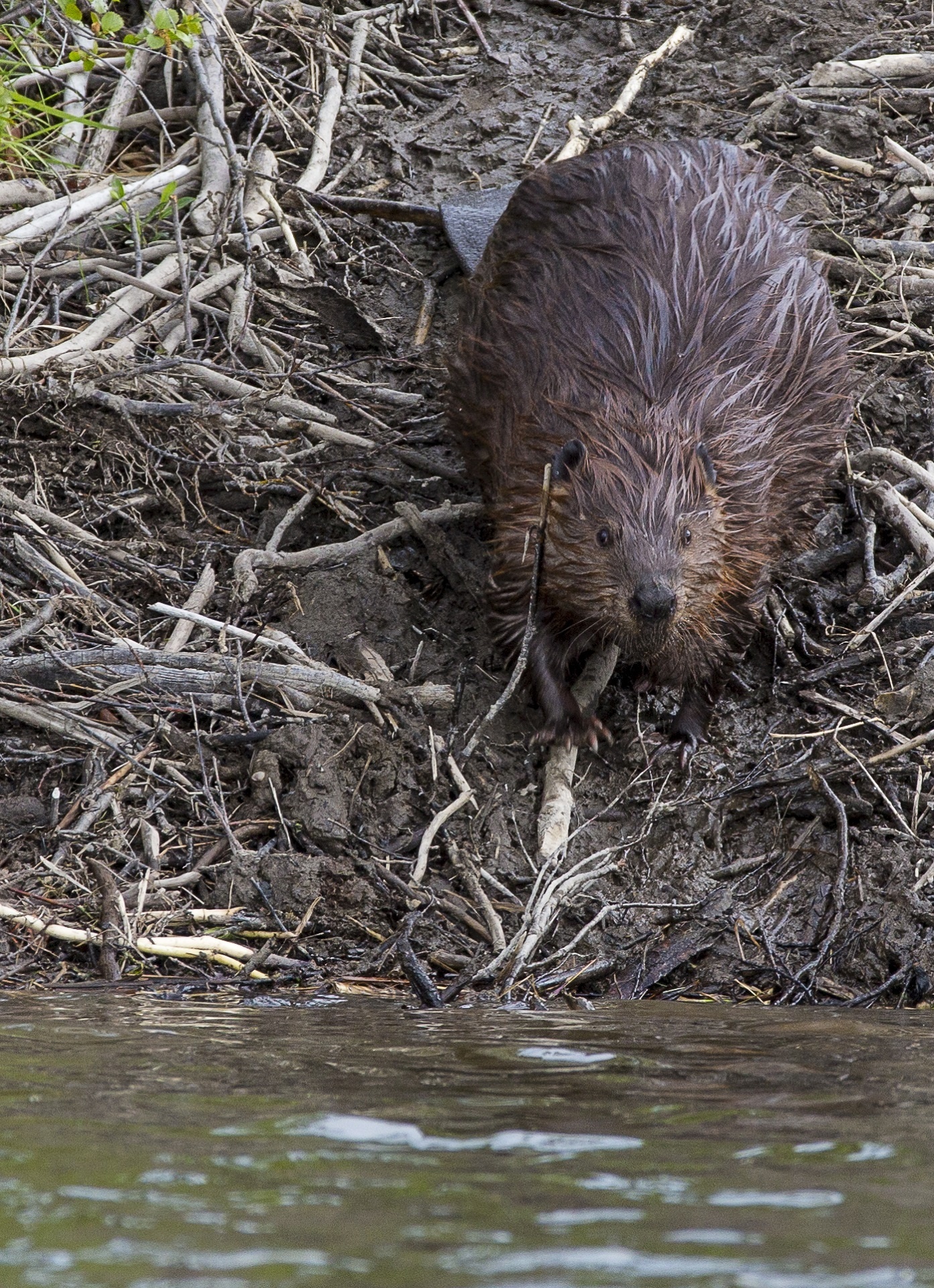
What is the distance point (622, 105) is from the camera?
5465 millimetres

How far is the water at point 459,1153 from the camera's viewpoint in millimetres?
1584

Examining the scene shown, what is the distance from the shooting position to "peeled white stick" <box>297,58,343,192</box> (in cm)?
521

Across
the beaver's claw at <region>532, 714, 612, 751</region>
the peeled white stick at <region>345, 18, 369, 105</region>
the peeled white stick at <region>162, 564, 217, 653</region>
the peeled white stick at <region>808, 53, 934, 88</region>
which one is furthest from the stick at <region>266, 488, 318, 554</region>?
the peeled white stick at <region>808, 53, 934, 88</region>

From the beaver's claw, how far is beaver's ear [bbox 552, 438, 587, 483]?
56cm

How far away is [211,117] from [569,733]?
268 centimetres

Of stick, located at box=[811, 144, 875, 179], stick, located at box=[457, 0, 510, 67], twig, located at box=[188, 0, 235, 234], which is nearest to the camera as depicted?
twig, located at box=[188, 0, 235, 234]

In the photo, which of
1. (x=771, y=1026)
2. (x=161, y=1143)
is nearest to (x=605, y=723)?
(x=771, y=1026)

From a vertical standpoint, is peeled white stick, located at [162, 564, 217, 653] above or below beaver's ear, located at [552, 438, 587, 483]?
below

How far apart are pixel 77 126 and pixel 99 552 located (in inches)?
76.9

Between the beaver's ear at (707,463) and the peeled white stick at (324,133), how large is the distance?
2147 millimetres

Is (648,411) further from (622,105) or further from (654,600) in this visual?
(622,105)

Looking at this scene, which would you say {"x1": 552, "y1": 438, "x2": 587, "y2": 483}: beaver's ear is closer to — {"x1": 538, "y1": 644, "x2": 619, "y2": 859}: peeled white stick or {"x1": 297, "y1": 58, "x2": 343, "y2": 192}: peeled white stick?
{"x1": 538, "y1": 644, "x2": 619, "y2": 859}: peeled white stick

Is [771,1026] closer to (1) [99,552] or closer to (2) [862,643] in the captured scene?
(2) [862,643]

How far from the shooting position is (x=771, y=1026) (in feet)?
9.37
